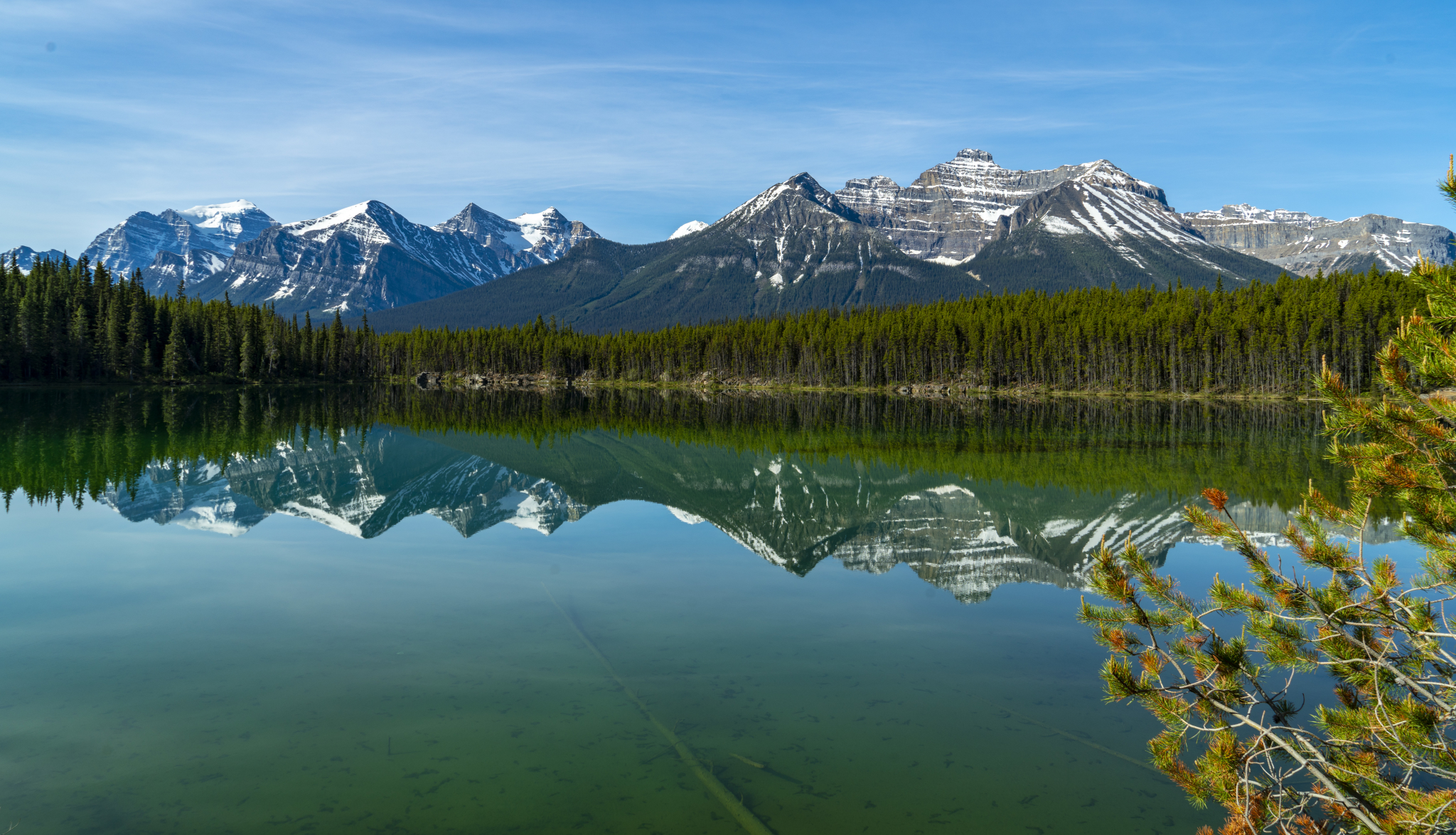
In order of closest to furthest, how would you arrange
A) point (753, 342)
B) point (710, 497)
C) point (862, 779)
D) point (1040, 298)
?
1. point (862, 779)
2. point (710, 497)
3. point (1040, 298)
4. point (753, 342)

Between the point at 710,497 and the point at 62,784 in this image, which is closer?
the point at 62,784

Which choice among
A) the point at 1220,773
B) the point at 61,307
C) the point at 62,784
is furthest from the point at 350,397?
the point at 1220,773

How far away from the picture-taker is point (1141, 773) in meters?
9.16

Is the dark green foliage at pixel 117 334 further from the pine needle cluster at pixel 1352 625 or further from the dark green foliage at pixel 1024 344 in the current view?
the pine needle cluster at pixel 1352 625

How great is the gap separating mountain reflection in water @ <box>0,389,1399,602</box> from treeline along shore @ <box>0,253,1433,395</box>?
39.8 metres

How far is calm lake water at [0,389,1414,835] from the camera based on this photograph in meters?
8.45

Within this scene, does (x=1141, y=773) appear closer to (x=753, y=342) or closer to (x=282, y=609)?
(x=282, y=609)

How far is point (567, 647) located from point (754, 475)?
69.8 ft

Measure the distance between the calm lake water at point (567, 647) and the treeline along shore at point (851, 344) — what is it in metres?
71.2

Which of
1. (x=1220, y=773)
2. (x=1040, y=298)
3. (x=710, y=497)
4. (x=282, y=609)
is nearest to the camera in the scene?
(x=1220, y=773)

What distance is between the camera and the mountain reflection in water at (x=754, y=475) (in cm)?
2216

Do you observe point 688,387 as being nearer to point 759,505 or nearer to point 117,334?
point 117,334

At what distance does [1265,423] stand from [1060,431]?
19848 millimetres

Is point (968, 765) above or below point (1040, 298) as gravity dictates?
below
